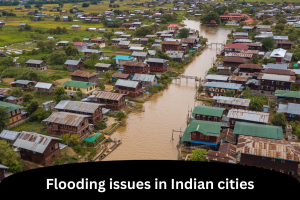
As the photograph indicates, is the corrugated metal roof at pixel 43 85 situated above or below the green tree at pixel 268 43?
below

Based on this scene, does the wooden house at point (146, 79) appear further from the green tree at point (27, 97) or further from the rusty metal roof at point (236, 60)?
the rusty metal roof at point (236, 60)

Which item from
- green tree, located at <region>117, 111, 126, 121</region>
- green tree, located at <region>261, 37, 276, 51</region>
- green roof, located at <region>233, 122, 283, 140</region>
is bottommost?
green tree, located at <region>117, 111, 126, 121</region>

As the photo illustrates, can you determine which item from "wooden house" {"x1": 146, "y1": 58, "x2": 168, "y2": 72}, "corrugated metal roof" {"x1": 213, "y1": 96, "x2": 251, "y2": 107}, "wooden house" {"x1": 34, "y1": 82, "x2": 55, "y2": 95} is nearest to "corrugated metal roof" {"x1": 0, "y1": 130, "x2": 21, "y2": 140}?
"wooden house" {"x1": 34, "y1": 82, "x2": 55, "y2": 95}

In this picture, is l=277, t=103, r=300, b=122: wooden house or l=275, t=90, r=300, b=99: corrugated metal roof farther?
l=275, t=90, r=300, b=99: corrugated metal roof

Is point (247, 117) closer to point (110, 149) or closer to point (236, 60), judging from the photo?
point (110, 149)

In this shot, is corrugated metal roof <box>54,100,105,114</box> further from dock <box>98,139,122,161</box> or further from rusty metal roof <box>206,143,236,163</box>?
rusty metal roof <box>206,143,236,163</box>

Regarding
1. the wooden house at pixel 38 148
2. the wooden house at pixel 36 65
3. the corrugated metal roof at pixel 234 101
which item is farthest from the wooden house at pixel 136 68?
the wooden house at pixel 38 148
